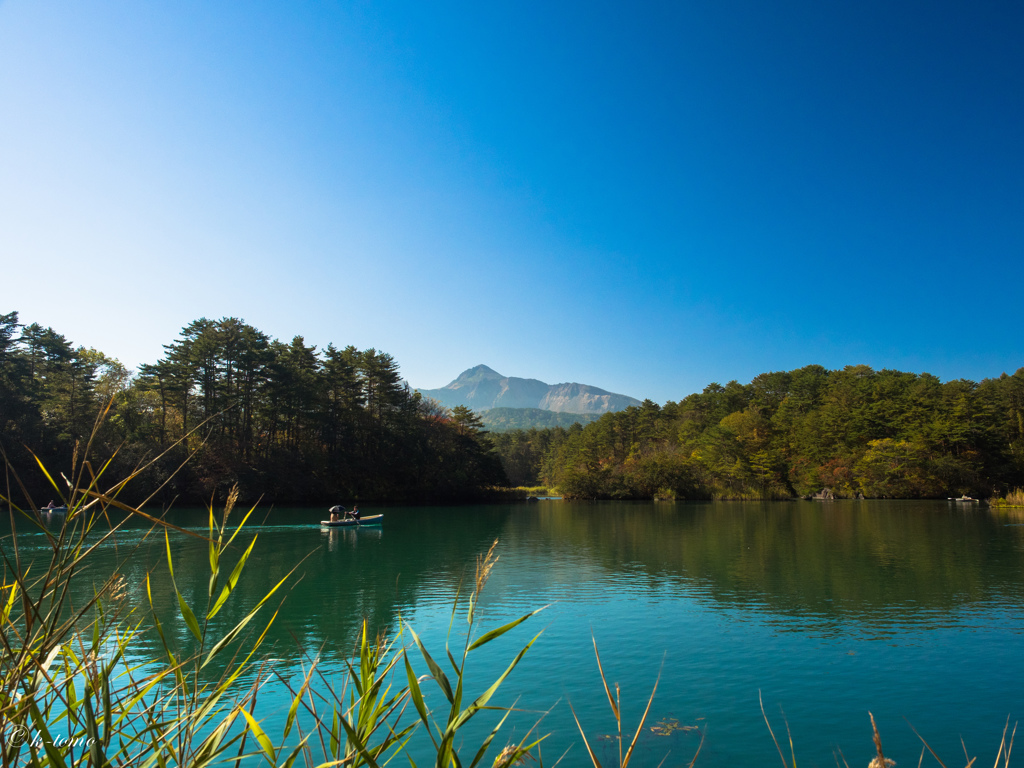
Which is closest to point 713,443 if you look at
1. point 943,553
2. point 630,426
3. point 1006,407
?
point 630,426

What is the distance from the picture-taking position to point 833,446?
50.9 metres

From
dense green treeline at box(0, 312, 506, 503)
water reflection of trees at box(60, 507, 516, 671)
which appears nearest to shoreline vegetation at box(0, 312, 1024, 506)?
dense green treeline at box(0, 312, 506, 503)

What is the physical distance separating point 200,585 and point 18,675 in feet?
47.1

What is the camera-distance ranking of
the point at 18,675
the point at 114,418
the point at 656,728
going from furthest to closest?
the point at 114,418 < the point at 656,728 < the point at 18,675

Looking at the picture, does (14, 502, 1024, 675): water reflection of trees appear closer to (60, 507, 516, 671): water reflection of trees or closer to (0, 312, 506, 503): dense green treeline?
(60, 507, 516, 671): water reflection of trees

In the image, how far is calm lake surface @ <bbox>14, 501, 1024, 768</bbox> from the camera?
623cm

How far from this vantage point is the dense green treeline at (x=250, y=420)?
35.8 metres

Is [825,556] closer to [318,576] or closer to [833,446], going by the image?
[318,576]

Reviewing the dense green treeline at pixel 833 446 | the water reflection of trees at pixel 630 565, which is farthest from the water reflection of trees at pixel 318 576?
the dense green treeline at pixel 833 446

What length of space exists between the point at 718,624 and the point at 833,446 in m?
47.5

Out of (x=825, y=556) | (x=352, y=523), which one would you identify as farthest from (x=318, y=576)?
(x=825, y=556)

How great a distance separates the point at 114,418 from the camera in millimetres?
38812

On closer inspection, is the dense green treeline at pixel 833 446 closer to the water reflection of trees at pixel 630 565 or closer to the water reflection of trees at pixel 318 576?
the water reflection of trees at pixel 630 565

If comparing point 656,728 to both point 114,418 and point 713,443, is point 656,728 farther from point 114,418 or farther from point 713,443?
point 713,443
